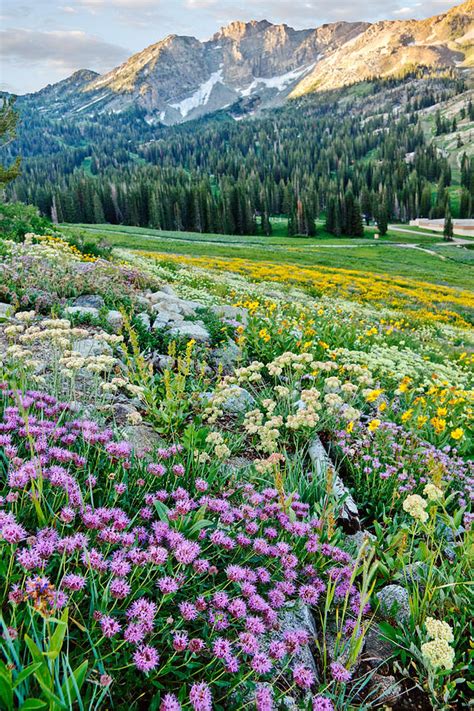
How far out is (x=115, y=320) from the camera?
857cm

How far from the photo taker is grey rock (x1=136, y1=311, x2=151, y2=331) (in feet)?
29.2

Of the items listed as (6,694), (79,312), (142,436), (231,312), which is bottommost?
(142,436)

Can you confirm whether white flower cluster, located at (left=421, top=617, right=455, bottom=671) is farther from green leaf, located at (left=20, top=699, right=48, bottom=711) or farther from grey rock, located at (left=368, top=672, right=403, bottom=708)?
green leaf, located at (left=20, top=699, right=48, bottom=711)

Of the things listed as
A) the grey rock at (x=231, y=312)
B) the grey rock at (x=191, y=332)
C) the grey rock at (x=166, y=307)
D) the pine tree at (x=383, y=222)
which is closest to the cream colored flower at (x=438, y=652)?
the grey rock at (x=191, y=332)

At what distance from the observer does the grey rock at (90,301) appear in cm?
983

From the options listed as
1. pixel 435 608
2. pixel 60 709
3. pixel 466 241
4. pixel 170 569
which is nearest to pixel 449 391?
pixel 435 608

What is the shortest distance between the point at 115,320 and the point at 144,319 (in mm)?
775

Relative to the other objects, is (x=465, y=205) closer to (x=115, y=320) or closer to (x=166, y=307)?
(x=166, y=307)

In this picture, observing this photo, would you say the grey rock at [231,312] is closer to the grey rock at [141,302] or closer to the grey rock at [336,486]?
the grey rock at [141,302]

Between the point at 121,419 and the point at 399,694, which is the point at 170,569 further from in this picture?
the point at 121,419

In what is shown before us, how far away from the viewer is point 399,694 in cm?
282

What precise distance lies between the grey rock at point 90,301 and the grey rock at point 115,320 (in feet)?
3.84

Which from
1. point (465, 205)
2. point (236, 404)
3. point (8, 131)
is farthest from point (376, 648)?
point (465, 205)

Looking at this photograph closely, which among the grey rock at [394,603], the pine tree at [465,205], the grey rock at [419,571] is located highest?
the pine tree at [465,205]
